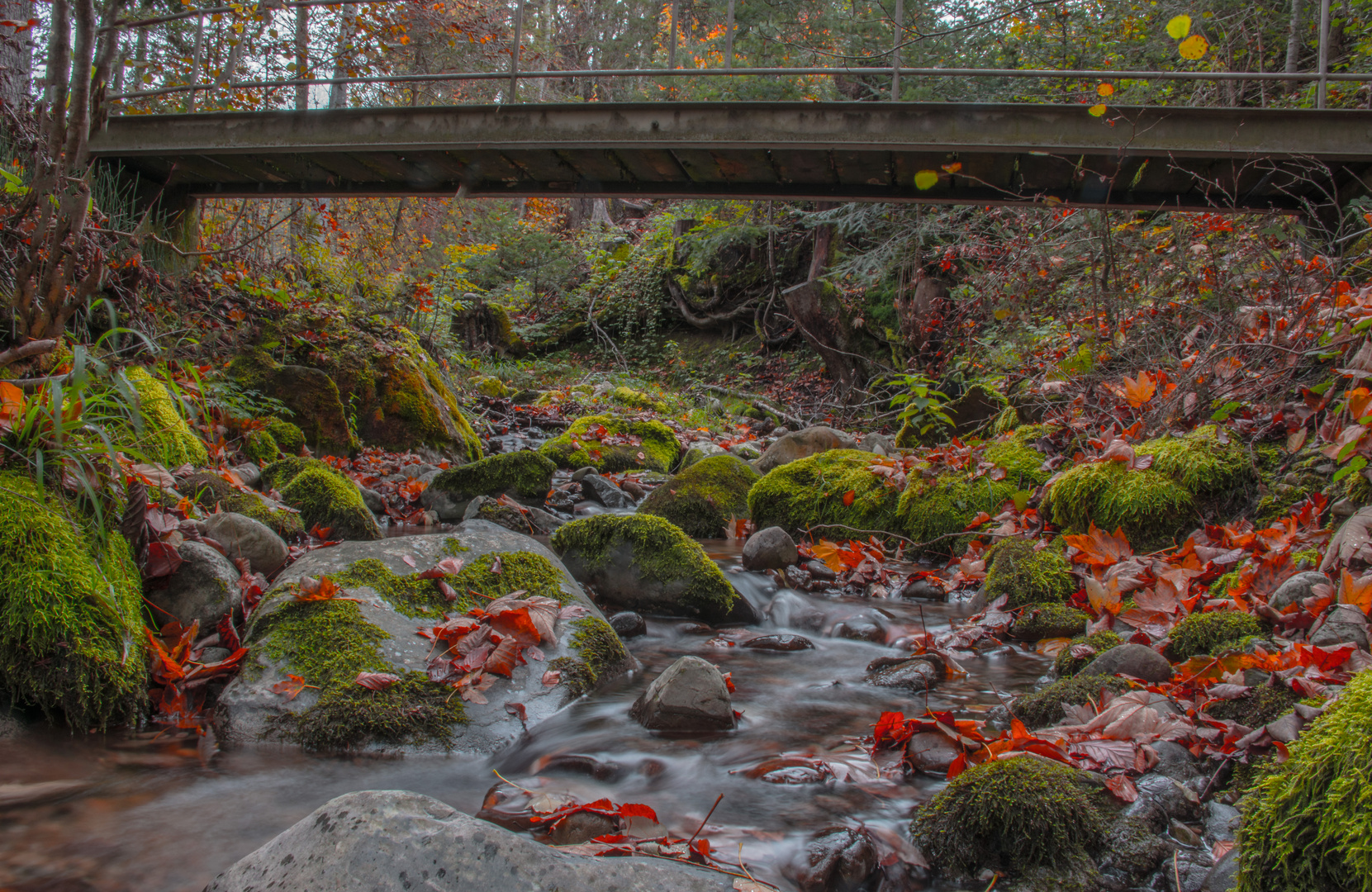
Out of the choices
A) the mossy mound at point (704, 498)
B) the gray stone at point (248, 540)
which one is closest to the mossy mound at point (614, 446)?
the mossy mound at point (704, 498)

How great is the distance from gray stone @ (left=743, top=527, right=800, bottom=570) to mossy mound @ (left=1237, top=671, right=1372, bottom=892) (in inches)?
147

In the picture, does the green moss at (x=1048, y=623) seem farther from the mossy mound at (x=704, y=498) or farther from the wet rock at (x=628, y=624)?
the mossy mound at (x=704, y=498)

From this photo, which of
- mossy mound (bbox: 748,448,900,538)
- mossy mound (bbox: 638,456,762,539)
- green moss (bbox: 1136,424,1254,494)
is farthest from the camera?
mossy mound (bbox: 638,456,762,539)

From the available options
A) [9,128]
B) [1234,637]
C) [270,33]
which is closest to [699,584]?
[1234,637]

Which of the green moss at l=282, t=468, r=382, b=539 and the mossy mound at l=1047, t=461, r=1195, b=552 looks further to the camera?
the green moss at l=282, t=468, r=382, b=539

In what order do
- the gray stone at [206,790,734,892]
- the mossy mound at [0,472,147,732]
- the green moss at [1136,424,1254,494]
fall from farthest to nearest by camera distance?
the green moss at [1136,424,1254,494] < the mossy mound at [0,472,147,732] < the gray stone at [206,790,734,892]

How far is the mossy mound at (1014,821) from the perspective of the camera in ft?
5.56

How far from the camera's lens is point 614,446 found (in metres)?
9.37

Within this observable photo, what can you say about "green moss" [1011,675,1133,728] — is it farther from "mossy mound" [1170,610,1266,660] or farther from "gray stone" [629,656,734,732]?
"gray stone" [629,656,734,732]

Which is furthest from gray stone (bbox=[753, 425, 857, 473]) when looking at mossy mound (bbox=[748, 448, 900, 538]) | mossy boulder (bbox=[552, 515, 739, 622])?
mossy boulder (bbox=[552, 515, 739, 622])

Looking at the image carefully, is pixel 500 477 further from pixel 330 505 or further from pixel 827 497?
pixel 827 497

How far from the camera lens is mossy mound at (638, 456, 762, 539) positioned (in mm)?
6191

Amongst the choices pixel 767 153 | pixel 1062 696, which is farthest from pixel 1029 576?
pixel 767 153

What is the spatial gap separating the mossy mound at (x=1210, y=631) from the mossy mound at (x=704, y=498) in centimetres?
386
